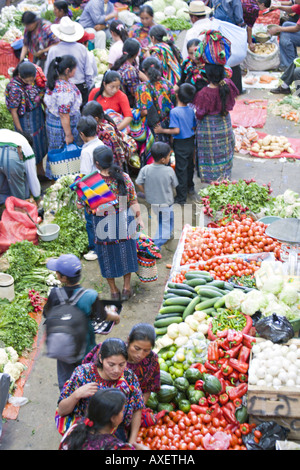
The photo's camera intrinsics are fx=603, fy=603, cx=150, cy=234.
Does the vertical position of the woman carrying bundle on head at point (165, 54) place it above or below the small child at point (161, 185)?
above

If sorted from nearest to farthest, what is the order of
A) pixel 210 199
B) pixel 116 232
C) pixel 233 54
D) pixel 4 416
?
pixel 4 416 < pixel 116 232 < pixel 210 199 < pixel 233 54

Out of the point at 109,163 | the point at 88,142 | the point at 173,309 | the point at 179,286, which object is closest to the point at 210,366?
the point at 173,309

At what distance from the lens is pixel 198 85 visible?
27.0 feet

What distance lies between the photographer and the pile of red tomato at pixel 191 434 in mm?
4156

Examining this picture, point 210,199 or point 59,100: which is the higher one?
point 59,100

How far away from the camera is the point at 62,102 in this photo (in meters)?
7.50

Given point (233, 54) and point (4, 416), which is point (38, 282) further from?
point (233, 54)

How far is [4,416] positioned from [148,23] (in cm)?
721

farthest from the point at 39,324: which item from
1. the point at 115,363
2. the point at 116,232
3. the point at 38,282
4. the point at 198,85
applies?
the point at 198,85

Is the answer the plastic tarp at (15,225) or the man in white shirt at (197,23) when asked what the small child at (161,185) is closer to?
the plastic tarp at (15,225)

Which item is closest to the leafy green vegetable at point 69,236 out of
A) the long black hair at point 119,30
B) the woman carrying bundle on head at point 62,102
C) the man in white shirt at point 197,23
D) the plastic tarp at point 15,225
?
the plastic tarp at point 15,225

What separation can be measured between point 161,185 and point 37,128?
231 centimetres

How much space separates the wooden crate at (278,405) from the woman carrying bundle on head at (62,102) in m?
4.56

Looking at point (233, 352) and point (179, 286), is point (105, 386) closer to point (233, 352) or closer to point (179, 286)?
point (233, 352)
